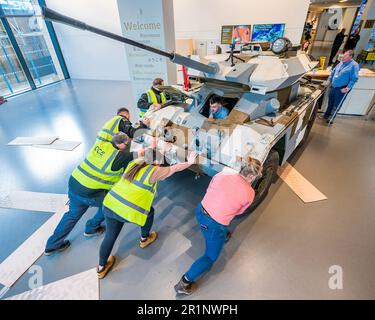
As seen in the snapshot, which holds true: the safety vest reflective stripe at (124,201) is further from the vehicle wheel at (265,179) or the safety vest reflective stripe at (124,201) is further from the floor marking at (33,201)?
the floor marking at (33,201)

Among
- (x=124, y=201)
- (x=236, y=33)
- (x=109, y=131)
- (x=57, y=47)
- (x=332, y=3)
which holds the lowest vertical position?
(x=124, y=201)

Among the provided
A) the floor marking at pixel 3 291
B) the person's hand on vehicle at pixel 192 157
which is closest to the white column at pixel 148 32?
the person's hand on vehicle at pixel 192 157

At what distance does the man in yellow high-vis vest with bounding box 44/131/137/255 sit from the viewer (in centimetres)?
227

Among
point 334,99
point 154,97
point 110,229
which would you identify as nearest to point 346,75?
point 334,99

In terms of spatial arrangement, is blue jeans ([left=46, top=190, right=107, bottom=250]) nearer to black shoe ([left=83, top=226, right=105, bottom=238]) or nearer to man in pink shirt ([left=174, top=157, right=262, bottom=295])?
black shoe ([left=83, top=226, right=105, bottom=238])

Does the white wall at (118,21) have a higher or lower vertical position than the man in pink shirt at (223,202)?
higher

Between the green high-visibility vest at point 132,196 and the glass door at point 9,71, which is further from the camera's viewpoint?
the glass door at point 9,71

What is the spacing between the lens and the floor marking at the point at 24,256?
2367 millimetres

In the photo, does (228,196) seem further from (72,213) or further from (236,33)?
(236,33)

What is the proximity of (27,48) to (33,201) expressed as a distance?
10.0 metres

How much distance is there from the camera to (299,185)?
11.8 feet

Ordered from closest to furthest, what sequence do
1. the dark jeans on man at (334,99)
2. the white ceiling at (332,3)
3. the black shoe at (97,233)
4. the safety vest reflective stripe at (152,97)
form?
the black shoe at (97,233) → the safety vest reflective stripe at (152,97) → the dark jeans on man at (334,99) → the white ceiling at (332,3)

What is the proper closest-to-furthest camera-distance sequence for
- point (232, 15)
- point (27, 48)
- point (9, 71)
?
point (232, 15) < point (9, 71) < point (27, 48)

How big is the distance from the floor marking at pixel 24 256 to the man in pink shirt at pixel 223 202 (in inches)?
82.3
